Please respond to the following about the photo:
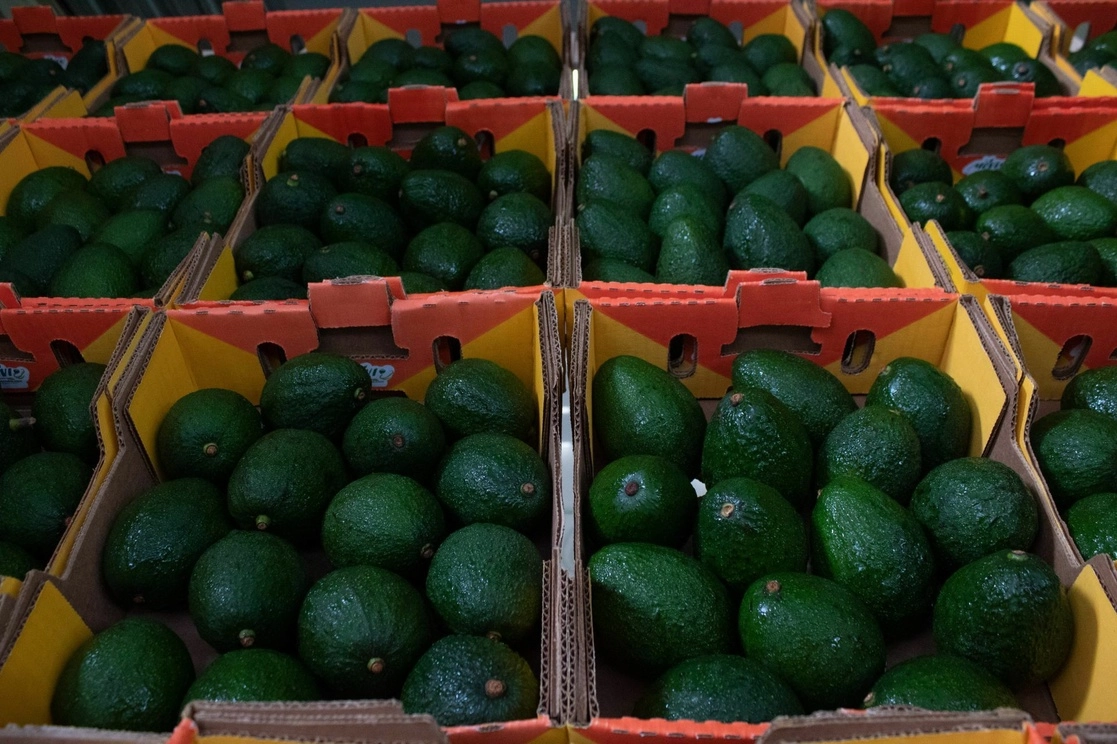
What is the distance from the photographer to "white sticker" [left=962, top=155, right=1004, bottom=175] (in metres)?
2.63

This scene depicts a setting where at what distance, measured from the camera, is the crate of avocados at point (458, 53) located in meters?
2.96

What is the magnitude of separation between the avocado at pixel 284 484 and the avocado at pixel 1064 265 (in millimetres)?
1687

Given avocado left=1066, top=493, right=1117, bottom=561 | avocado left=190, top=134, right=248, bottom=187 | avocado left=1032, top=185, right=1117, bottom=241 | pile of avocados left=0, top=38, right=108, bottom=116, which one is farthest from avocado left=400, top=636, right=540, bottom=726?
pile of avocados left=0, top=38, right=108, bottom=116

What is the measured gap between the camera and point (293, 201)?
2.23 metres

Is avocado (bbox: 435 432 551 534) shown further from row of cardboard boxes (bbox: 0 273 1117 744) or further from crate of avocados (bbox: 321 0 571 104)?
crate of avocados (bbox: 321 0 571 104)

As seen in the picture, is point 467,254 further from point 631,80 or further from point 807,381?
point 631,80

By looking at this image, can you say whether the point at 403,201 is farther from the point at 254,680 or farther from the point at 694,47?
the point at 694,47

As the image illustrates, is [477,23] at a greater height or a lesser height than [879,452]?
greater

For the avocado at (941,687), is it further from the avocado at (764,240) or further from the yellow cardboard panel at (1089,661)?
the avocado at (764,240)

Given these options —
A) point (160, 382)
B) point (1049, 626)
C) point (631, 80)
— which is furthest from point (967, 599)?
point (631, 80)

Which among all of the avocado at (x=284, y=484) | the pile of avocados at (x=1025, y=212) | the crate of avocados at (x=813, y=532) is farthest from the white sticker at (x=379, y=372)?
the pile of avocados at (x=1025, y=212)

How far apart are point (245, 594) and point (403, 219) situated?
1.26 metres

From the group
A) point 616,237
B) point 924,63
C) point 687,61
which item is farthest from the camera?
point 687,61

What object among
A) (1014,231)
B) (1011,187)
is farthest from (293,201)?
(1011,187)
